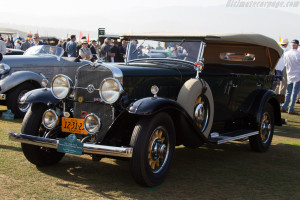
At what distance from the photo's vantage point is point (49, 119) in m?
4.45

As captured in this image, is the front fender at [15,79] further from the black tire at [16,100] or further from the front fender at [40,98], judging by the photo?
the front fender at [40,98]

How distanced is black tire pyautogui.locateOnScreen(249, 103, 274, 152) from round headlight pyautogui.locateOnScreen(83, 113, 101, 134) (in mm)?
2968

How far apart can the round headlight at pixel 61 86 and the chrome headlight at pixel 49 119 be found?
246 millimetres

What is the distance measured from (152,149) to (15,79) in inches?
201

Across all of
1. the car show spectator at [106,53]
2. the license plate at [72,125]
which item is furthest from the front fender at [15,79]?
the car show spectator at [106,53]

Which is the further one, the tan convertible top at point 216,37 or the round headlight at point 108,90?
the tan convertible top at point 216,37

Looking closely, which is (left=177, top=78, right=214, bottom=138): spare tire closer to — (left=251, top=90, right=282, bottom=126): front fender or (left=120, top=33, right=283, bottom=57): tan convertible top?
(left=120, top=33, right=283, bottom=57): tan convertible top

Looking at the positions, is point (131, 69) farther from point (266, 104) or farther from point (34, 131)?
point (266, 104)

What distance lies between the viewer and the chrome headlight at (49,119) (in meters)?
4.39

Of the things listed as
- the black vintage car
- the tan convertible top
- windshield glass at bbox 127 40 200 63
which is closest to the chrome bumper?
the black vintage car

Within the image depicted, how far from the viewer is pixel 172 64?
5324 millimetres

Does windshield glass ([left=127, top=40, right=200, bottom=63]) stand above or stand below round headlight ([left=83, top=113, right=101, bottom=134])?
above

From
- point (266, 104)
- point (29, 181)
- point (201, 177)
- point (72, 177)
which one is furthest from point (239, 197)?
point (266, 104)

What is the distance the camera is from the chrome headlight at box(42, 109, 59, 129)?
14.4 feet
